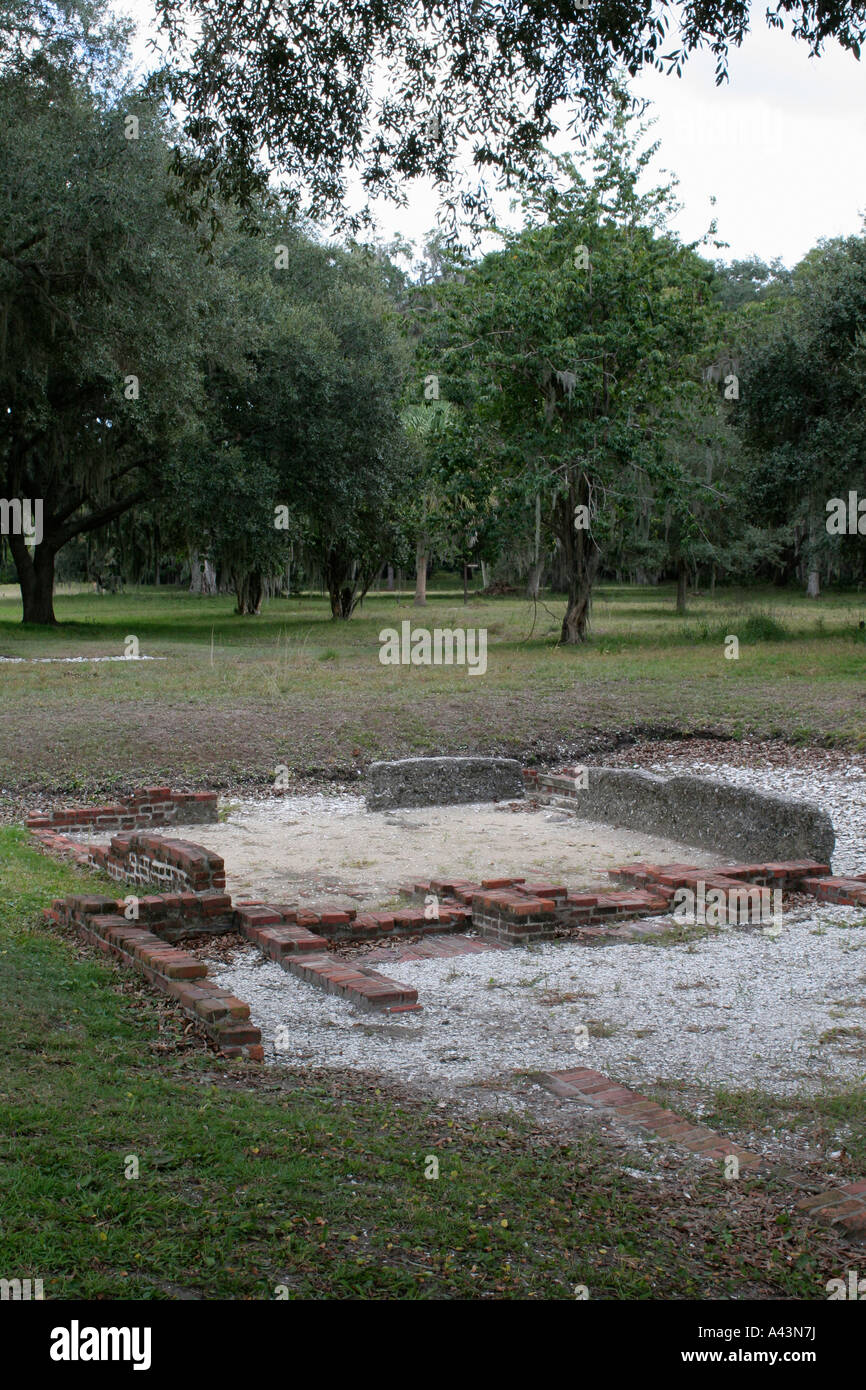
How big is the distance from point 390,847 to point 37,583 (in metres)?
21.8

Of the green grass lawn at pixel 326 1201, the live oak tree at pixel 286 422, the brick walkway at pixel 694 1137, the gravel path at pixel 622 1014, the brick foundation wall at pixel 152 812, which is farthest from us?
the live oak tree at pixel 286 422

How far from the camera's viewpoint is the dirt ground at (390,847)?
794 cm

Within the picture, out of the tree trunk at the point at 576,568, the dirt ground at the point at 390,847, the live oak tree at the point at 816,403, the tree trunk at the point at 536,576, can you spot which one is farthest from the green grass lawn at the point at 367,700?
the live oak tree at the point at 816,403

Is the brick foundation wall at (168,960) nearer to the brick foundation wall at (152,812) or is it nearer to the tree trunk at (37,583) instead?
the brick foundation wall at (152,812)

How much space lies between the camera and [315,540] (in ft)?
113

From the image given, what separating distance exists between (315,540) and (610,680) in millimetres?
18403

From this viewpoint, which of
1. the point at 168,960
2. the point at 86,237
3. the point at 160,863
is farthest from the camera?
the point at 86,237

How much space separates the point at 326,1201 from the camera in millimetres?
3393

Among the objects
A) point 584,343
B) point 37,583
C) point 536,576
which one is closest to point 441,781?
point 584,343

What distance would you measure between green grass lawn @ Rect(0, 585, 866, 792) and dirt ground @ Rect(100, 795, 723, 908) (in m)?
1.39

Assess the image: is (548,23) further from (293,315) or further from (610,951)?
(293,315)

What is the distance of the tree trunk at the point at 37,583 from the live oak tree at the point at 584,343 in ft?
35.7

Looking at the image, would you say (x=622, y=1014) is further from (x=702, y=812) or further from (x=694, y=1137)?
(x=702, y=812)

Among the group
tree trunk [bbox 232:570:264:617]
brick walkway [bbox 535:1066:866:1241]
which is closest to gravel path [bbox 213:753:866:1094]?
brick walkway [bbox 535:1066:866:1241]
